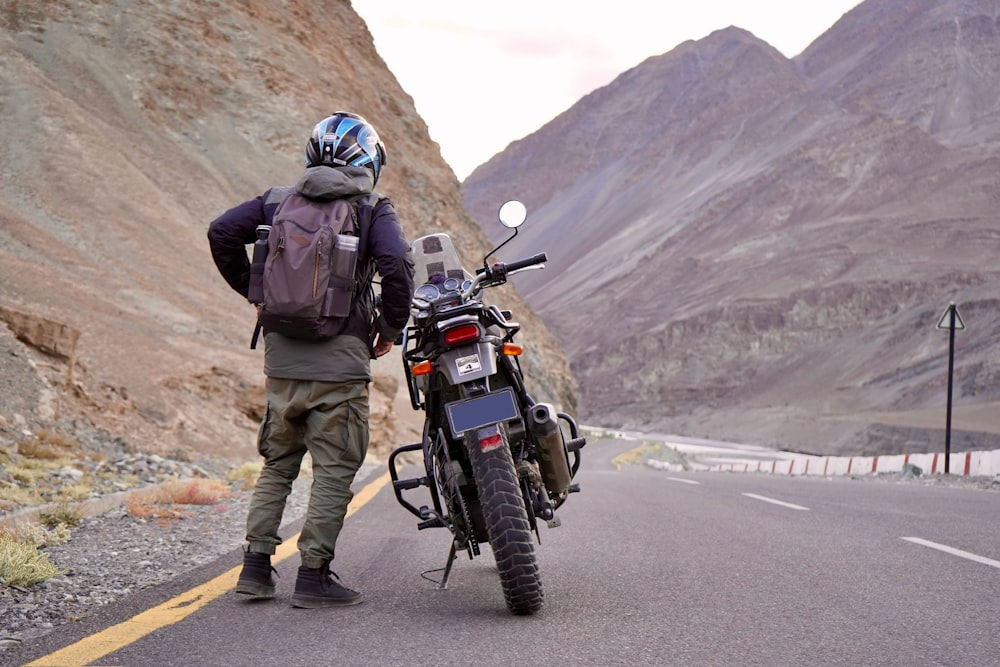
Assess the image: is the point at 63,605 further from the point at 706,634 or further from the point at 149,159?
the point at 149,159

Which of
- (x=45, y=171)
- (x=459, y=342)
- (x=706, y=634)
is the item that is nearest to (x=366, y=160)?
(x=459, y=342)

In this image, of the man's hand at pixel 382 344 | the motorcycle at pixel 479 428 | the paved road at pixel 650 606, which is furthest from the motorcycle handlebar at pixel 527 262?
the paved road at pixel 650 606

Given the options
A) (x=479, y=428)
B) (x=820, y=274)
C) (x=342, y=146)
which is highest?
(x=820, y=274)

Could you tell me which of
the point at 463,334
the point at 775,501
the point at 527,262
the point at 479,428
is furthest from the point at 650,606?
the point at 775,501

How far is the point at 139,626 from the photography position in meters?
4.67

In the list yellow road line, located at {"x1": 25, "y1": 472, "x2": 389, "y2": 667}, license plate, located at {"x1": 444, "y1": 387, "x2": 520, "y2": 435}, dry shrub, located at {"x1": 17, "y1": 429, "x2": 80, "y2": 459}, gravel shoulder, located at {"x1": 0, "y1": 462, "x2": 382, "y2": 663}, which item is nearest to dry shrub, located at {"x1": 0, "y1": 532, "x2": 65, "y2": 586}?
gravel shoulder, located at {"x1": 0, "y1": 462, "x2": 382, "y2": 663}

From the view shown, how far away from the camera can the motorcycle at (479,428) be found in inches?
195

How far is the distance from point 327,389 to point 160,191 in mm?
32879

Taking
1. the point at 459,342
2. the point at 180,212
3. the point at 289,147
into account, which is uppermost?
the point at 289,147

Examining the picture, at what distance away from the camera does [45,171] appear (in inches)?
1294

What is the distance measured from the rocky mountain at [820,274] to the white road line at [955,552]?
54748mm

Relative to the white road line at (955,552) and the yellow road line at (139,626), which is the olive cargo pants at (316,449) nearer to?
the yellow road line at (139,626)

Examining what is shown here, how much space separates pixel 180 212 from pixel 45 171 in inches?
169

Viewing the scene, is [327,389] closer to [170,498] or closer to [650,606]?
[650,606]
